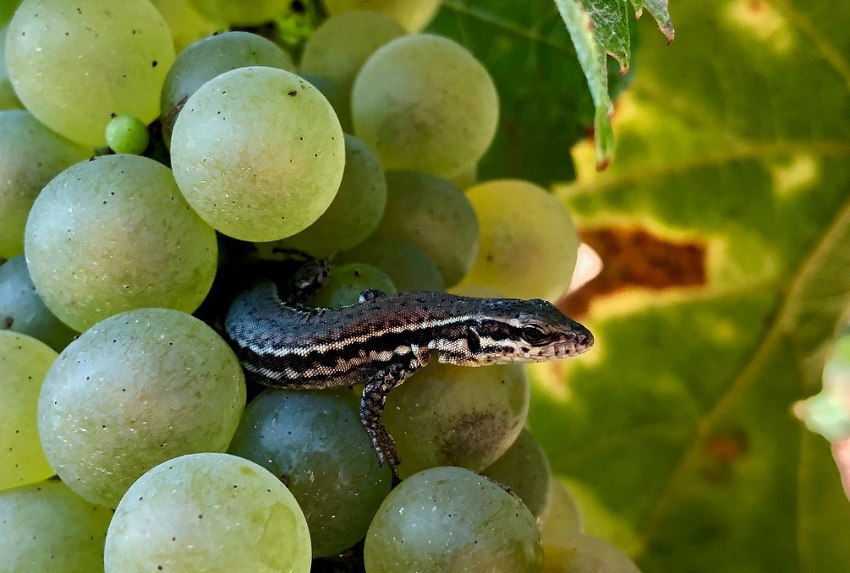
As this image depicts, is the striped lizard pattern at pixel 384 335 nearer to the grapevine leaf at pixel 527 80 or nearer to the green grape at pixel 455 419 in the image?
the green grape at pixel 455 419

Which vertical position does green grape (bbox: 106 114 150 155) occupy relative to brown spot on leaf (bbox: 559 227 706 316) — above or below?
above

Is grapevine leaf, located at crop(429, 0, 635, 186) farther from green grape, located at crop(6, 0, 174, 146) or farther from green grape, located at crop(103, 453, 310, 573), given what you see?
green grape, located at crop(103, 453, 310, 573)

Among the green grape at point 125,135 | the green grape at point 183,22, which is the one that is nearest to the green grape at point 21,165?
the green grape at point 125,135

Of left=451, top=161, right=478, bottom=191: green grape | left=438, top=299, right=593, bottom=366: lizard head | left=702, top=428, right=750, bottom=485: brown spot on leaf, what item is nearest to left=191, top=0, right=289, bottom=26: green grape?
left=451, top=161, right=478, bottom=191: green grape

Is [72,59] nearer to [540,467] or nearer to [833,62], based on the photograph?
[540,467]

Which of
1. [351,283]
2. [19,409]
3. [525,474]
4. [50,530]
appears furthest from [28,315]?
[525,474]

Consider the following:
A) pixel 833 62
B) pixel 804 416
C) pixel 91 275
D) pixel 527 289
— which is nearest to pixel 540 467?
pixel 527 289
